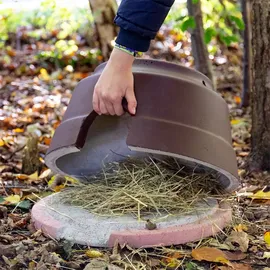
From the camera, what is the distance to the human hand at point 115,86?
6.02ft

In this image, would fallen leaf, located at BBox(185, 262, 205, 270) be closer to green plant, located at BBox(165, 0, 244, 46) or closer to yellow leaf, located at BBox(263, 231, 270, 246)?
yellow leaf, located at BBox(263, 231, 270, 246)

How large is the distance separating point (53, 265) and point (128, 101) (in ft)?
1.92

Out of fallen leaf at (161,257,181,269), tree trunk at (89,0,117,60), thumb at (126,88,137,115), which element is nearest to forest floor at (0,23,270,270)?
fallen leaf at (161,257,181,269)

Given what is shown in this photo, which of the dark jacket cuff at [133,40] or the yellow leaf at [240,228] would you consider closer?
the dark jacket cuff at [133,40]

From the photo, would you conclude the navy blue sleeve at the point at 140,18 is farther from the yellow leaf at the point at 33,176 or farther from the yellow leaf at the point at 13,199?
the yellow leaf at the point at 33,176

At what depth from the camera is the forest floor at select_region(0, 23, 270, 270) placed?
175cm

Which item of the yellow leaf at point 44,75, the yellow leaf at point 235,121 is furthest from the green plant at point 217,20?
the yellow leaf at point 44,75

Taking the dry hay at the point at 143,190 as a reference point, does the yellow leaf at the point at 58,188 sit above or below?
below

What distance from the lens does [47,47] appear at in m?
6.04

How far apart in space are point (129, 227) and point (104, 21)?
3389 mm

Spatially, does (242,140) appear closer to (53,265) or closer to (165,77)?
(165,77)

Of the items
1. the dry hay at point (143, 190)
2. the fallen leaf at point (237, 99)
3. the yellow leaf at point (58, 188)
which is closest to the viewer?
the dry hay at point (143, 190)

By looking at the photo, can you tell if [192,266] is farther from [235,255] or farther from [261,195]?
[261,195]

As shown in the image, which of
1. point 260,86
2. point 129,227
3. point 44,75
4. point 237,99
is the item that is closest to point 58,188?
point 129,227
